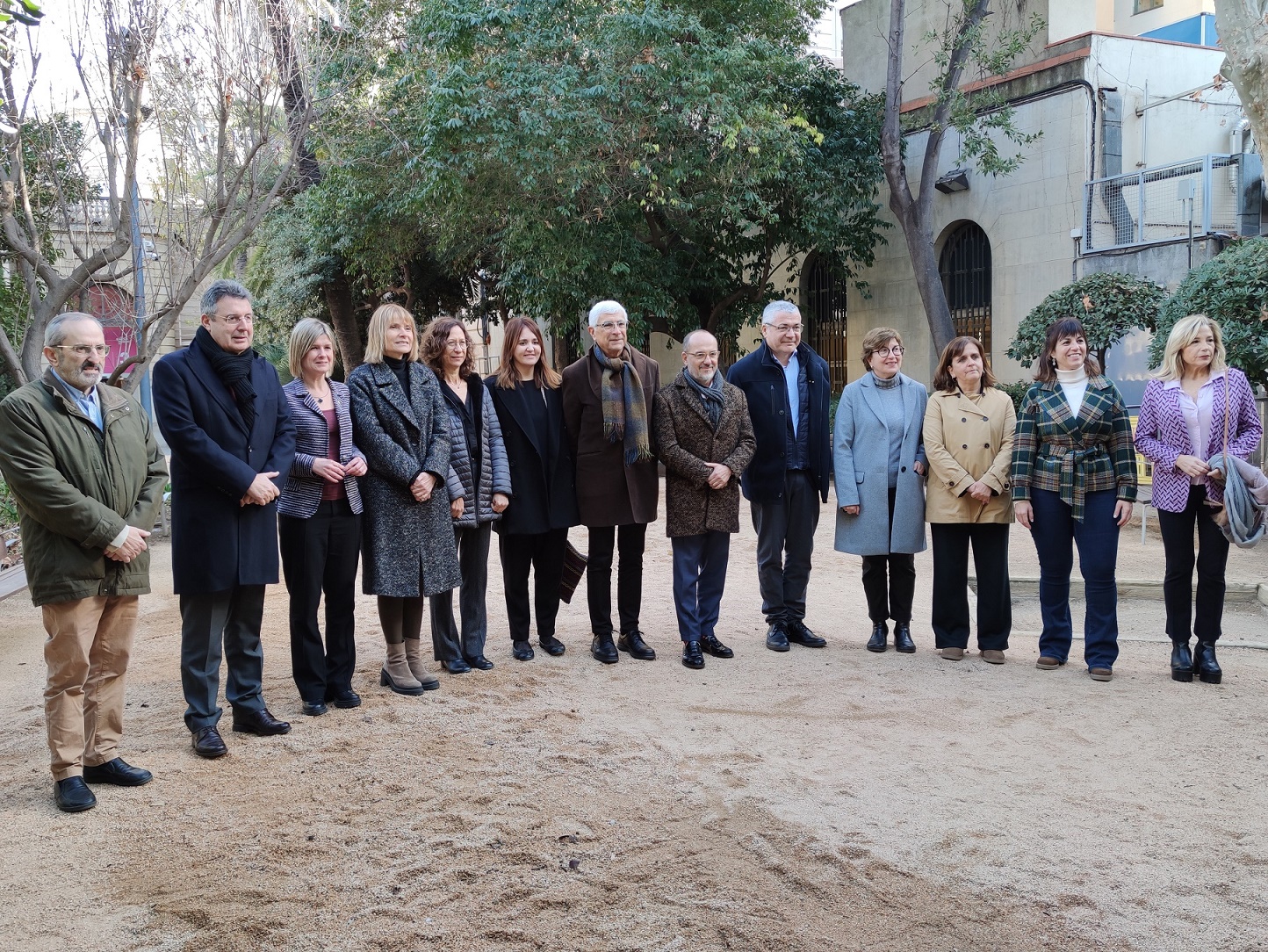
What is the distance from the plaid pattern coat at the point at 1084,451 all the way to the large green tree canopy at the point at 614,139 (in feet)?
29.6

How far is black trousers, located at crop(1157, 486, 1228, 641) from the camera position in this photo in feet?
19.5

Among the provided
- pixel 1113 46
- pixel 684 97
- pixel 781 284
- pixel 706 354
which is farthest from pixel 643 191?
pixel 706 354

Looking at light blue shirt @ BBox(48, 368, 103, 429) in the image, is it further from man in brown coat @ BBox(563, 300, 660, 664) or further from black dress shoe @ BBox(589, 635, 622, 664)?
black dress shoe @ BBox(589, 635, 622, 664)

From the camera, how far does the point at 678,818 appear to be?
4133mm

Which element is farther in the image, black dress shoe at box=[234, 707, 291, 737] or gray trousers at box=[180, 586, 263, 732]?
black dress shoe at box=[234, 707, 291, 737]

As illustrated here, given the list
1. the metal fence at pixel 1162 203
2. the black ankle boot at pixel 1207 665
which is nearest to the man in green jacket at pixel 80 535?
the black ankle boot at pixel 1207 665

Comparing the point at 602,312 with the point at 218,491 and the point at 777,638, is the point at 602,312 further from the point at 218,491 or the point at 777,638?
the point at 218,491

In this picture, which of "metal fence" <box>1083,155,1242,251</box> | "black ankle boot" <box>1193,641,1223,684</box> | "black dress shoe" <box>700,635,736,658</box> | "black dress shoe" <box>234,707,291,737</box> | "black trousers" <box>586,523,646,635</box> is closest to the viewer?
"black dress shoe" <box>234,707,291,737</box>

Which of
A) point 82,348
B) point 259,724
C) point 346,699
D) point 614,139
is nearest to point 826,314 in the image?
point 614,139

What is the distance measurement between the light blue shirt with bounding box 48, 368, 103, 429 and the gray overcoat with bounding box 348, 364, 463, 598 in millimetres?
1401

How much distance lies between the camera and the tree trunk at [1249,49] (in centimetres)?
911

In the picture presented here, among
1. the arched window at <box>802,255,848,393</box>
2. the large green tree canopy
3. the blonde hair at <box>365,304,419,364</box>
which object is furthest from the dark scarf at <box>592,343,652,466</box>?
the arched window at <box>802,255,848,393</box>

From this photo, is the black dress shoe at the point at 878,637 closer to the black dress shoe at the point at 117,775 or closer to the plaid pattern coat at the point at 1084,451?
the plaid pattern coat at the point at 1084,451

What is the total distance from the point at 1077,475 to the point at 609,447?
103 inches
